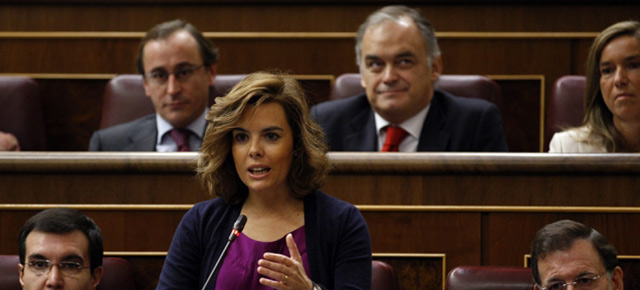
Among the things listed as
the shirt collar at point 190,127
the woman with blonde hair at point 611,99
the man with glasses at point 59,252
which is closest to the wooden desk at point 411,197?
the man with glasses at point 59,252

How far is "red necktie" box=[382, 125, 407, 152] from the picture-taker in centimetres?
113

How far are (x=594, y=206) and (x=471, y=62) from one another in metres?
0.50

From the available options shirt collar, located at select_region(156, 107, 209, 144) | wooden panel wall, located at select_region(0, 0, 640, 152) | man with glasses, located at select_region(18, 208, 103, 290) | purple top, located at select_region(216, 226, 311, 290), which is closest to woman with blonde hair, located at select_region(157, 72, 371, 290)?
purple top, located at select_region(216, 226, 311, 290)

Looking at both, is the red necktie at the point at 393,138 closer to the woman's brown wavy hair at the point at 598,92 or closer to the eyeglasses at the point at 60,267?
the woman's brown wavy hair at the point at 598,92

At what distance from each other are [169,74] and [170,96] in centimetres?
3

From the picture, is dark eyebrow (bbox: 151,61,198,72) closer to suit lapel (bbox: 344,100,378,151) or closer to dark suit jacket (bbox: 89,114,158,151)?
dark suit jacket (bbox: 89,114,158,151)

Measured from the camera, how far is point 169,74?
1.23 m

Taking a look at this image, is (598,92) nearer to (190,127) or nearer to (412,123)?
(412,123)

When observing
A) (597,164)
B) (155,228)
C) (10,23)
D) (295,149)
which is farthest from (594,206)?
(10,23)

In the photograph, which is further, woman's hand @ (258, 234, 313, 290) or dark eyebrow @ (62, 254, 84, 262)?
dark eyebrow @ (62, 254, 84, 262)

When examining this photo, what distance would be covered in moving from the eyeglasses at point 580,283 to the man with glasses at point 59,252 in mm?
407

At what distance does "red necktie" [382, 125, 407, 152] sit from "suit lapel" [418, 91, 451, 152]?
0.09ft

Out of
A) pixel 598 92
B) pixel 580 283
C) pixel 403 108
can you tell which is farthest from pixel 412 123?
pixel 580 283

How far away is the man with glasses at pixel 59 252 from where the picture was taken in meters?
0.82
